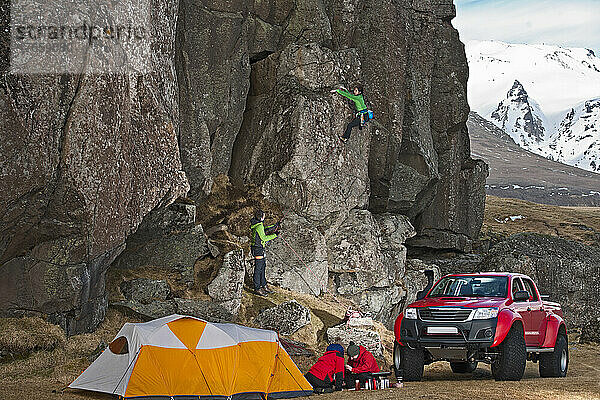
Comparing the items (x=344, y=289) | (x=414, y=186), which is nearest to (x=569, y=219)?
(x=414, y=186)

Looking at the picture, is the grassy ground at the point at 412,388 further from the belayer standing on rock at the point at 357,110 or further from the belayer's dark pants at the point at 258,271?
the belayer standing on rock at the point at 357,110

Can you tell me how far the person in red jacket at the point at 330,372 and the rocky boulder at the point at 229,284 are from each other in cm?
661

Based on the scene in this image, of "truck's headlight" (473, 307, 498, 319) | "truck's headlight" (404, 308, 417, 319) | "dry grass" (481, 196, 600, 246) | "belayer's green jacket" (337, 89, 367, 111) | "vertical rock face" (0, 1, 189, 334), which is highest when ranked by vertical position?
"belayer's green jacket" (337, 89, 367, 111)

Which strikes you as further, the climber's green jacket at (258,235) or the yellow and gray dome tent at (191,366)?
the climber's green jacket at (258,235)

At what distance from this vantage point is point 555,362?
17422mm

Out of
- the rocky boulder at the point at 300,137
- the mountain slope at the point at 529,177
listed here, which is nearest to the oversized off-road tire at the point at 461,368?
the rocky boulder at the point at 300,137

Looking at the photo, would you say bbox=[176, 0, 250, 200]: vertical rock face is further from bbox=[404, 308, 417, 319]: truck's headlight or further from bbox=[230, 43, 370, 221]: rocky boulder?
bbox=[404, 308, 417, 319]: truck's headlight

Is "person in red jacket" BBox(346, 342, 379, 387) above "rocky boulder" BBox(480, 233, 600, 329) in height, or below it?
above

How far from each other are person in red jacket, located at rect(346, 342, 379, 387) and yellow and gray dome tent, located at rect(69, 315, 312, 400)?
3.59ft

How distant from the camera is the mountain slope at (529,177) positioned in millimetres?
125500

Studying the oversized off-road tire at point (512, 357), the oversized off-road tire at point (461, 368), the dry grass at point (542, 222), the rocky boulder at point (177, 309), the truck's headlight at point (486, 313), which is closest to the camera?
the truck's headlight at point (486, 313)

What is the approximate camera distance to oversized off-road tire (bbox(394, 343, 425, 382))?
16.5 m

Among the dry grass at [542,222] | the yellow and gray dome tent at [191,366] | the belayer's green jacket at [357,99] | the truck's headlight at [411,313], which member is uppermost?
the belayer's green jacket at [357,99]

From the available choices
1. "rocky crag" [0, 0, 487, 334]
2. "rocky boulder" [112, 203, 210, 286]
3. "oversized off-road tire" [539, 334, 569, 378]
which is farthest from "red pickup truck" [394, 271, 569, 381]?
"rocky boulder" [112, 203, 210, 286]
